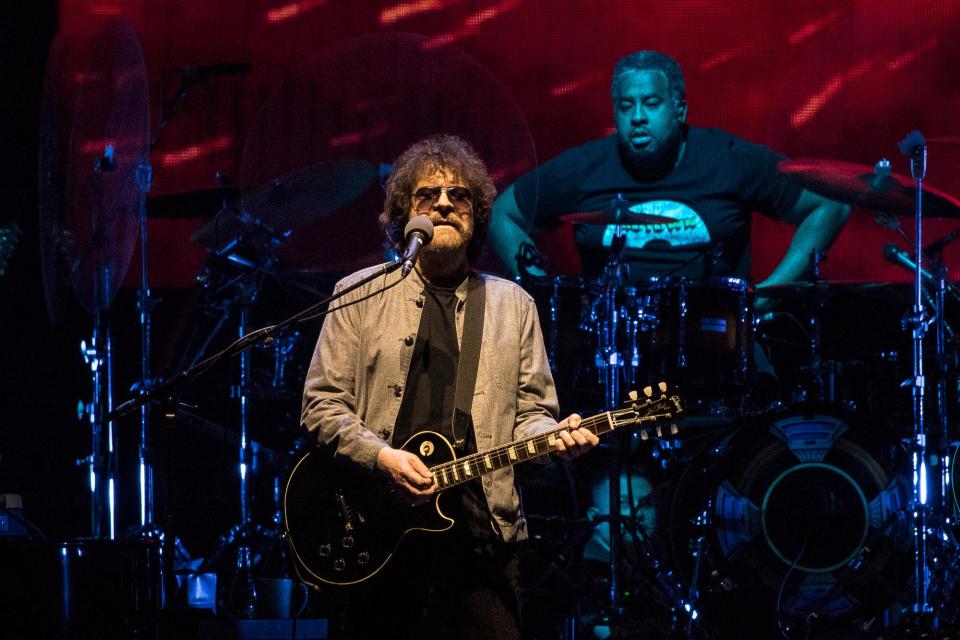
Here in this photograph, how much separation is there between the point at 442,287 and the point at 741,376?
2398 millimetres

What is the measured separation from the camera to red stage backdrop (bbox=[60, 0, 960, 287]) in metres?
6.95

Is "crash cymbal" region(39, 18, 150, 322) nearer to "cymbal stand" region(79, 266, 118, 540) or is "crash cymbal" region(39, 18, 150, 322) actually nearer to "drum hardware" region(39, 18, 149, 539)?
"drum hardware" region(39, 18, 149, 539)

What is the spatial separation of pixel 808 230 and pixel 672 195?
0.74 meters

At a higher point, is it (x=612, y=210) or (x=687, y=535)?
(x=612, y=210)

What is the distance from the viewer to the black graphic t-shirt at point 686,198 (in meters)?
6.58

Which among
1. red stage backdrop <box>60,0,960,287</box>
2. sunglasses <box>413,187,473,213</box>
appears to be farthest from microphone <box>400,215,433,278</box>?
red stage backdrop <box>60,0,960,287</box>

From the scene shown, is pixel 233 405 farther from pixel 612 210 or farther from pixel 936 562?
pixel 936 562

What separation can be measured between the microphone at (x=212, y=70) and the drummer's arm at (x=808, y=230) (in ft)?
9.80

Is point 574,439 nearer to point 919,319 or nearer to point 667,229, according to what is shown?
point 919,319

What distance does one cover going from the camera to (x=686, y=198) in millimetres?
6668

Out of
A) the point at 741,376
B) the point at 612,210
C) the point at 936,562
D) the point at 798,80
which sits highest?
the point at 798,80

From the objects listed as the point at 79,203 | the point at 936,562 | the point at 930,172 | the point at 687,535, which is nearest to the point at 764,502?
the point at 687,535

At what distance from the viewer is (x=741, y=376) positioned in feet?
19.0

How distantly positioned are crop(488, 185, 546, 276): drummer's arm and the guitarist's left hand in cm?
302
